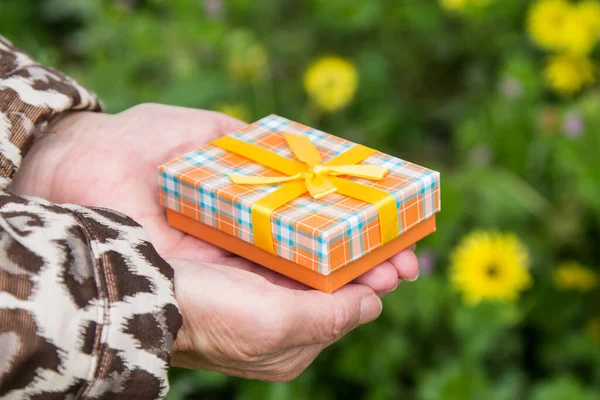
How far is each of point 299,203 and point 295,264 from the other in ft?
0.26

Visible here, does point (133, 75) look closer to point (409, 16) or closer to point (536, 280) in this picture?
point (409, 16)

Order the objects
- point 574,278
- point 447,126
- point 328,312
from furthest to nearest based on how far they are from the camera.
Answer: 1. point 447,126
2. point 574,278
3. point 328,312

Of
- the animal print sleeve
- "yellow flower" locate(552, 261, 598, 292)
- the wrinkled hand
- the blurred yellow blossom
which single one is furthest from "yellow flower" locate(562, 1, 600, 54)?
the animal print sleeve

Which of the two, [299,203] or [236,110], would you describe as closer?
[299,203]

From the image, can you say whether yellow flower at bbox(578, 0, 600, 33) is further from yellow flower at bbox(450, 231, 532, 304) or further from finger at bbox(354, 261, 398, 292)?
finger at bbox(354, 261, 398, 292)

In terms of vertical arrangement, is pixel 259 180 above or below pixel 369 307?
above

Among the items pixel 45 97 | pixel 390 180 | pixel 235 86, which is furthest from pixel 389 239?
pixel 235 86

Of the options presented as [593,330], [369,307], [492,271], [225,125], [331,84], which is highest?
[225,125]

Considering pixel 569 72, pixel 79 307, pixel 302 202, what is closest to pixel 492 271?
pixel 569 72

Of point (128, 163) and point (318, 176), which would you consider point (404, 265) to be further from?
point (128, 163)

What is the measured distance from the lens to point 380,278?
1.18 m

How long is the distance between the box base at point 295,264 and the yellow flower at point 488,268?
0.55 meters

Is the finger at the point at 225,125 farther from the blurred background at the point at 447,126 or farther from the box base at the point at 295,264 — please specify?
the blurred background at the point at 447,126

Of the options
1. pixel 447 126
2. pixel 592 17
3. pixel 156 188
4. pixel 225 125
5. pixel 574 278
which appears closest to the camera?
pixel 156 188
